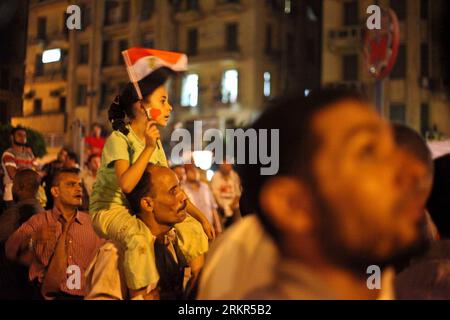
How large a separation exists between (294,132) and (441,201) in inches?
51.2

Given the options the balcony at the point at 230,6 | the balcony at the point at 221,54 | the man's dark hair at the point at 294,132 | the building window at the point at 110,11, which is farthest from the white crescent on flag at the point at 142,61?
the balcony at the point at 230,6

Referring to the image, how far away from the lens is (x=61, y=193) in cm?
309

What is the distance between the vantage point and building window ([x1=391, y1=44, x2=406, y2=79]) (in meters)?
11.4

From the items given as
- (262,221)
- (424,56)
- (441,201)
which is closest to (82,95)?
(441,201)

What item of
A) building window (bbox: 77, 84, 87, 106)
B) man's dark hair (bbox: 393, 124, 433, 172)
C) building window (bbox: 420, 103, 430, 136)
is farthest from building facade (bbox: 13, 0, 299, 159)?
building window (bbox: 420, 103, 430, 136)

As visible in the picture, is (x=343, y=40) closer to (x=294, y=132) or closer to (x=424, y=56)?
(x=424, y=56)

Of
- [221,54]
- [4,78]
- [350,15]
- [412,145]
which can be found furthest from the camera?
[350,15]

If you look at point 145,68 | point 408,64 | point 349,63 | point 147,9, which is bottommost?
point 145,68

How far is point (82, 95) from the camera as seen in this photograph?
141 inches

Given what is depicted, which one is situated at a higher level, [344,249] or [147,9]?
[147,9]

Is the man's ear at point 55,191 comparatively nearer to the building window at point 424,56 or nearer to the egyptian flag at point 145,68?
the egyptian flag at point 145,68

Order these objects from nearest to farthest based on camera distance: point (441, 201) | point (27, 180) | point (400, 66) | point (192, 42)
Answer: point (441, 201) → point (27, 180) → point (192, 42) → point (400, 66)

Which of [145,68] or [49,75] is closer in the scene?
[145,68]

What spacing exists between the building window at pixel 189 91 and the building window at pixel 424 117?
563 cm
